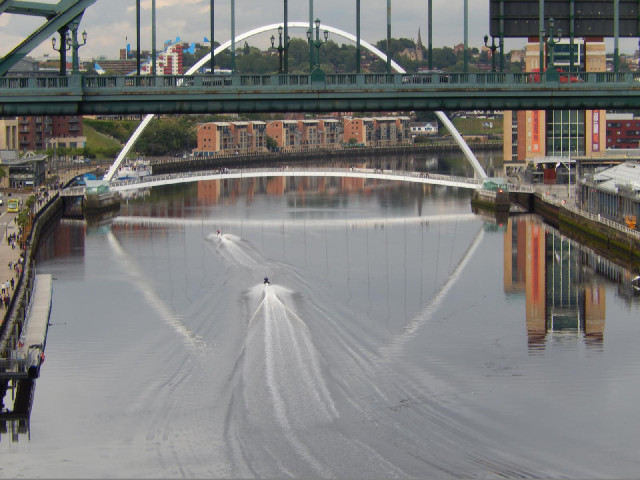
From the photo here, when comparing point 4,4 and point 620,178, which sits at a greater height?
point 4,4

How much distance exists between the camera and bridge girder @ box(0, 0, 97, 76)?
29609 millimetres

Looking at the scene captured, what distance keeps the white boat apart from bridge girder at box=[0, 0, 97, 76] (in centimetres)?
5960

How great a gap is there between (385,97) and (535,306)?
1135cm

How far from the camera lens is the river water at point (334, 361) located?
25125 millimetres

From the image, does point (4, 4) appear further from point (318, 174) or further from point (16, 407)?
point (318, 174)

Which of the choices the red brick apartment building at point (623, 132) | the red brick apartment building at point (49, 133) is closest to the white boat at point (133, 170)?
the red brick apartment building at point (49, 133)

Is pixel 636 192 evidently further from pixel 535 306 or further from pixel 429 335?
pixel 429 335

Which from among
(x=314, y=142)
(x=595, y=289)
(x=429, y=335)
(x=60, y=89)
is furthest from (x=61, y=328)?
(x=314, y=142)

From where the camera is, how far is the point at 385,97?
1271 inches

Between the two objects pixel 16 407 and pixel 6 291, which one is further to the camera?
pixel 6 291

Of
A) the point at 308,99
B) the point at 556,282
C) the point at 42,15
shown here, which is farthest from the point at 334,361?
the point at 556,282

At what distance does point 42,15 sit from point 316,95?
22.8 feet

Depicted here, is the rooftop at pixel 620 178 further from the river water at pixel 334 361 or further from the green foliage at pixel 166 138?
the green foliage at pixel 166 138

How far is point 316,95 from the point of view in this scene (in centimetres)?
3225
